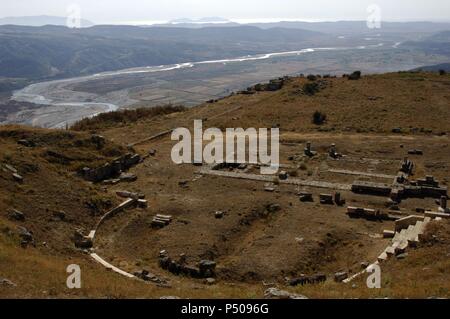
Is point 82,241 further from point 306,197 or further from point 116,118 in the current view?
point 116,118

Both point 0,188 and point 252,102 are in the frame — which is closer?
point 0,188

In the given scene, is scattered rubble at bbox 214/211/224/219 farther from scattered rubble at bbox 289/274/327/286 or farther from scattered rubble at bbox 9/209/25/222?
scattered rubble at bbox 9/209/25/222

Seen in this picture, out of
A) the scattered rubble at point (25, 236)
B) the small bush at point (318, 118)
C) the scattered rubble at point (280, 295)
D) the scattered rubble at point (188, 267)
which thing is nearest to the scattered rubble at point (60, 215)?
the scattered rubble at point (25, 236)

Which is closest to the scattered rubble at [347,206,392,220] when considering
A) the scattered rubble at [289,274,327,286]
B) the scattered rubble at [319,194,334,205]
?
the scattered rubble at [319,194,334,205]

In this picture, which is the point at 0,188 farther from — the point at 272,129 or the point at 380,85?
the point at 380,85

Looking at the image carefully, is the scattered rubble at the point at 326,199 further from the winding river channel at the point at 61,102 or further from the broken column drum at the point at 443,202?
the winding river channel at the point at 61,102

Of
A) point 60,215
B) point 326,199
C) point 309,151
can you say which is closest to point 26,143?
point 60,215
